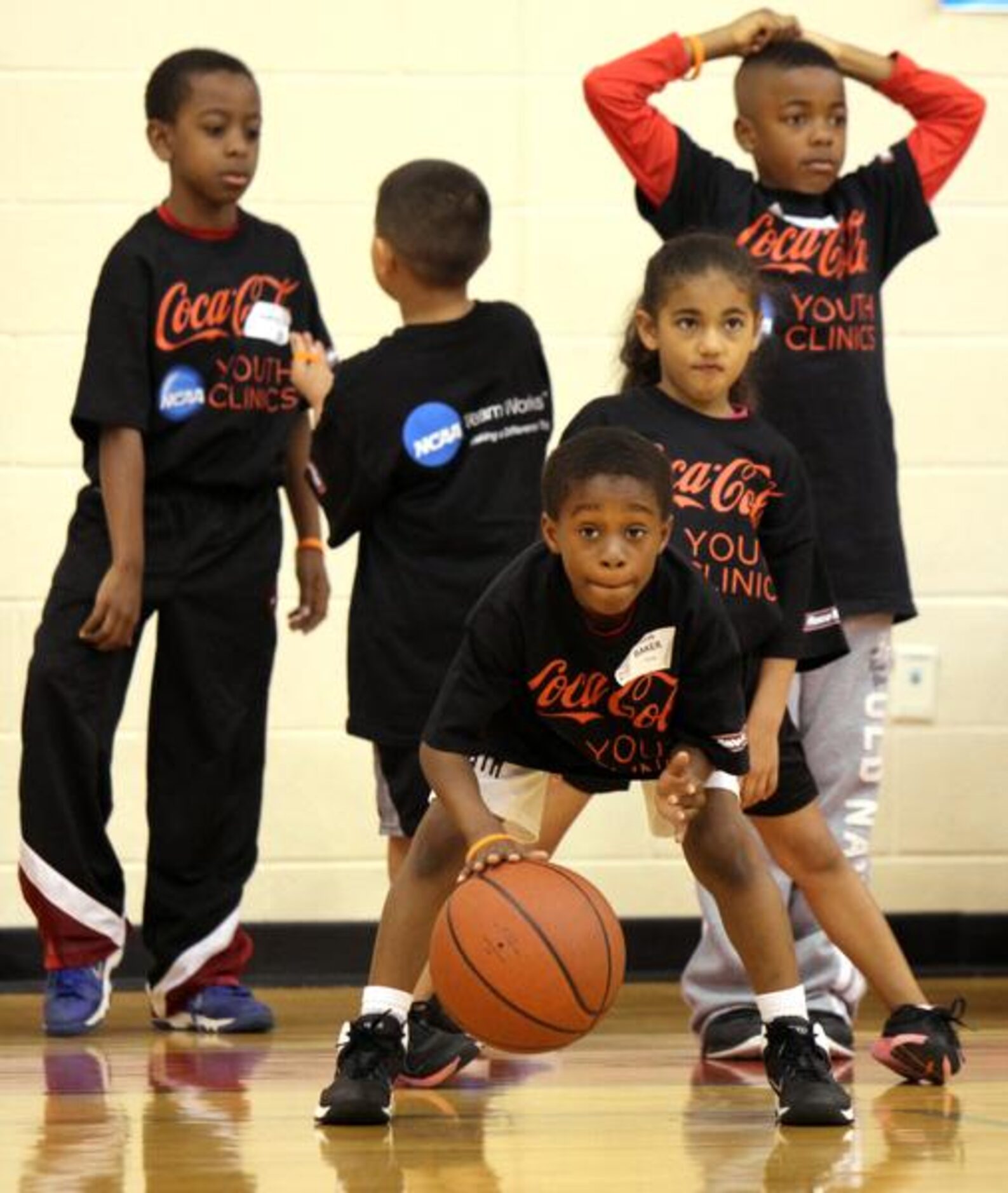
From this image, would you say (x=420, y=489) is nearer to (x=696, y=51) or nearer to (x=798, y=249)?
(x=798, y=249)

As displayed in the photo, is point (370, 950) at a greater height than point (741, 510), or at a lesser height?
lesser

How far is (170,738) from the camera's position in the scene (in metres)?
4.61

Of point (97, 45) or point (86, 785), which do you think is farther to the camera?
point (97, 45)

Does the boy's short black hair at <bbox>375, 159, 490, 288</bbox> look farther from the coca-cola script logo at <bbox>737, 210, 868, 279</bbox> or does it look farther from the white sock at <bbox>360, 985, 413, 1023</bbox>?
the white sock at <bbox>360, 985, 413, 1023</bbox>

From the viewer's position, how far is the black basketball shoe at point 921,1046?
12.3 ft

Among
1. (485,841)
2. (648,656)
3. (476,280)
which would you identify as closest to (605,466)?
(648,656)

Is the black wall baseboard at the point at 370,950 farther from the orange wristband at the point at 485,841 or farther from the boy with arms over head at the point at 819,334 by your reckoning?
the orange wristband at the point at 485,841

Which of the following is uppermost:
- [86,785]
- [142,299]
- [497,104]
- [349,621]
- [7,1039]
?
[497,104]

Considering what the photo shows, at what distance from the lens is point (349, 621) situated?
4.27 meters

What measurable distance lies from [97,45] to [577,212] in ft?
3.52

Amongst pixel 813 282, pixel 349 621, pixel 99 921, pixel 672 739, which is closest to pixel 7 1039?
pixel 99 921

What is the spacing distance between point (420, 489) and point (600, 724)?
2.95ft

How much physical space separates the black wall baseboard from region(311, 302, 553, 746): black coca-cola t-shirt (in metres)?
1.41

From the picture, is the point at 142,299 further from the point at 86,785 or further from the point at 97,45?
the point at 97,45
